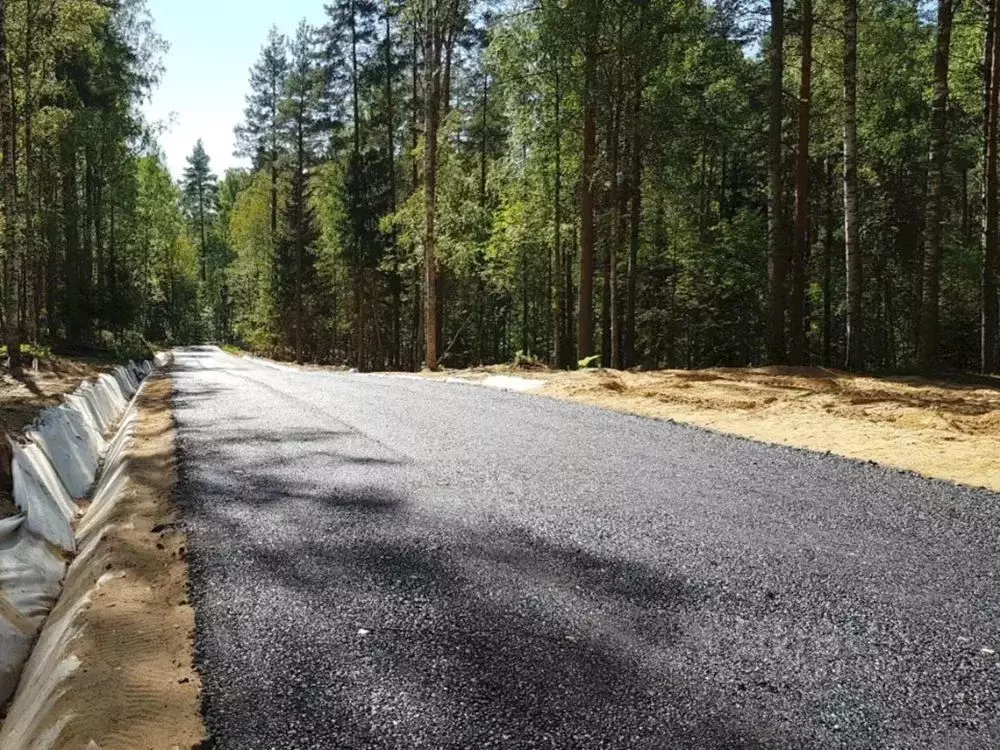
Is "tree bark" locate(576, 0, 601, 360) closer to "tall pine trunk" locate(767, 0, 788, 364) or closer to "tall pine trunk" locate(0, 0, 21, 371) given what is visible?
"tall pine trunk" locate(767, 0, 788, 364)

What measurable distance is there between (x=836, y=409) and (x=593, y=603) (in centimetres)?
672

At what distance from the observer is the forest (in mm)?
16312

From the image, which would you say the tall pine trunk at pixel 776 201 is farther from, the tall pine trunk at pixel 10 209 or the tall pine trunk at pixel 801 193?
the tall pine trunk at pixel 10 209

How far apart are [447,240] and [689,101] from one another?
7.90 meters

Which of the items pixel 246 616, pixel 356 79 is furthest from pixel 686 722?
pixel 356 79

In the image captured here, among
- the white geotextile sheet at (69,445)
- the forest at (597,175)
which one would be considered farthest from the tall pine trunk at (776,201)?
the white geotextile sheet at (69,445)

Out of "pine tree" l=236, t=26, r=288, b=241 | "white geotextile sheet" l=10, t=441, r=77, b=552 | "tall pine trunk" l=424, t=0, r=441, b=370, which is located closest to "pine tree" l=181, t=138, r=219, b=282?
"pine tree" l=236, t=26, r=288, b=241

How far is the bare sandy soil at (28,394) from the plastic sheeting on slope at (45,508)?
8cm

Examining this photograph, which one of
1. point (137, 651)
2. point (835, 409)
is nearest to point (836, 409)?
point (835, 409)

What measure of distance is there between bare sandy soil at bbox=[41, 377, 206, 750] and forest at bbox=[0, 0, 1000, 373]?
11452mm

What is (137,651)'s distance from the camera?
2.88 metres

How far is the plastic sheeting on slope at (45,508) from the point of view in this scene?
352 cm

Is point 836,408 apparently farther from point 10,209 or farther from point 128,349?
point 128,349

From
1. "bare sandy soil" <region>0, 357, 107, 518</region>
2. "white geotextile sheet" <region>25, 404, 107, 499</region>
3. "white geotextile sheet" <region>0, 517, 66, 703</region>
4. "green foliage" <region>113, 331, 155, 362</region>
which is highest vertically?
"green foliage" <region>113, 331, 155, 362</region>
